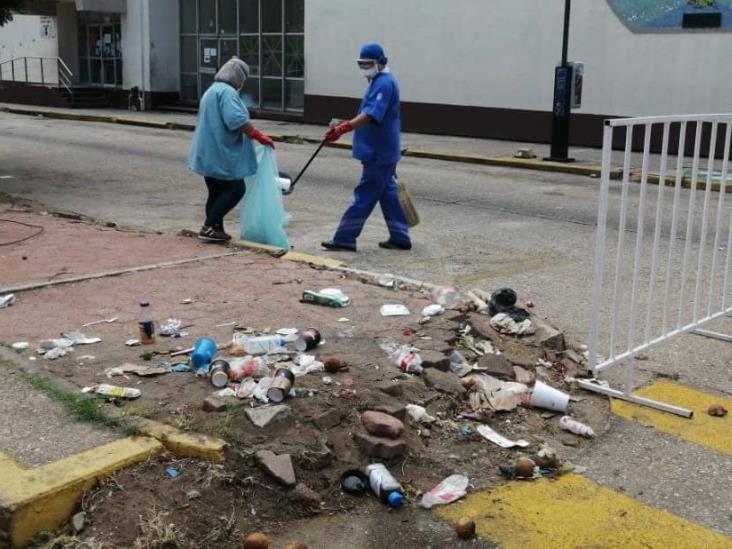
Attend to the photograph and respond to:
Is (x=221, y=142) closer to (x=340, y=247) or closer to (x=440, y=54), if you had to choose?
(x=340, y=247)

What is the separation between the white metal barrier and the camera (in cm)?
467

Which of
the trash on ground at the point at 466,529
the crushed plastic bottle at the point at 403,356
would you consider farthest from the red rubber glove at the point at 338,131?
the trash on ground at the point at 466,529

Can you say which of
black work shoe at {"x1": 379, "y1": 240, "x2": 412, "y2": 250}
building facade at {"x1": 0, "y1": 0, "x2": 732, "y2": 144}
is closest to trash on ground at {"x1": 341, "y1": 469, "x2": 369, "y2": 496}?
black work shoe at {"x1": 379, "y1": 240, "x2": 412, "y2": 250}

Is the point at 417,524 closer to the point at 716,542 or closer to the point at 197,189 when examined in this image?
the point at 716,542

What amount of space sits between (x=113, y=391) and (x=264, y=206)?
4.04 meters

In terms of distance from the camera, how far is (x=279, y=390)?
13.2 ft

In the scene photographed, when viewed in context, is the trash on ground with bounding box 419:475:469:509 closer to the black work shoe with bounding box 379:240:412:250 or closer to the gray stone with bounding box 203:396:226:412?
the gray stone with bounding box 203:396:226:412

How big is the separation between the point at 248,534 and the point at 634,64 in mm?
15905

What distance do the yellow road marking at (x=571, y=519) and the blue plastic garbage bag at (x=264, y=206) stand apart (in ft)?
14.9

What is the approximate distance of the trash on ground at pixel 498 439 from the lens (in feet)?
13.5

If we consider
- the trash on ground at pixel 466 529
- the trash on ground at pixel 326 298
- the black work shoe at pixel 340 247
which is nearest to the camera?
Result: the trash on ground at pixel 466 529

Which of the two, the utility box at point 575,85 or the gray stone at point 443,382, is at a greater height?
the utility box at point 575,85

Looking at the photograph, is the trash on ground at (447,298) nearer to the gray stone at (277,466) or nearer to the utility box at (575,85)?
the gray stone at (277,466)

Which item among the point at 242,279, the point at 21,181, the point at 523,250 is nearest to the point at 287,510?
the point at 242,279
